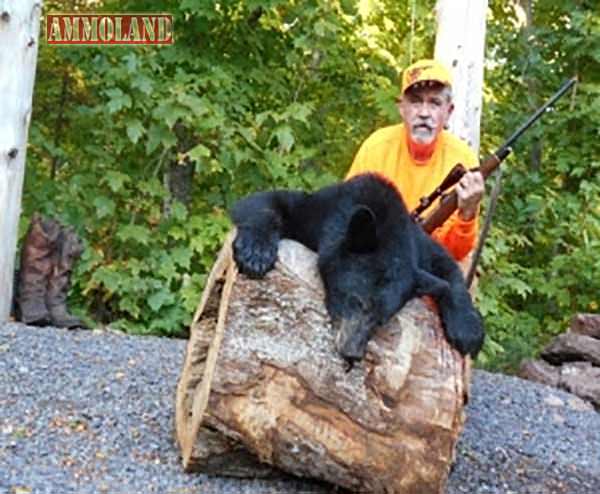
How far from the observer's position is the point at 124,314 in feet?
21.9

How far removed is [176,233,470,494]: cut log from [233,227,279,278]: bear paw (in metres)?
0.04

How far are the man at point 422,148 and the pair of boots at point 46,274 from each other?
257cm

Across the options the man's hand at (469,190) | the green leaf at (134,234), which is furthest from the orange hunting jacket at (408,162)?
the green leaf at (134,234)

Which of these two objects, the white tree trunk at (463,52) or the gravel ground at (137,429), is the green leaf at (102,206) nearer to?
the gravel ground at (137,429)

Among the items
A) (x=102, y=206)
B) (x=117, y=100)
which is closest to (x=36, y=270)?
(x=102, y=206)

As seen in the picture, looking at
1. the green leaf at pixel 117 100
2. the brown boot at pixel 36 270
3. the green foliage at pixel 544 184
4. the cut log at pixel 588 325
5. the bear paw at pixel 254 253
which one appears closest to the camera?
the bear paw at pixel 254 253

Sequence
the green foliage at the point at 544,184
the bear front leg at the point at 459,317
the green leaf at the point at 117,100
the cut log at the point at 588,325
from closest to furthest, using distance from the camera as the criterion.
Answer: the bear front leg at the point at 459,317, the green leaf at the point at 117,100, the cut log at the point at 588,325, the green foliage at the point at 544,184

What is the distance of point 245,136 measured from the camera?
6.59 m

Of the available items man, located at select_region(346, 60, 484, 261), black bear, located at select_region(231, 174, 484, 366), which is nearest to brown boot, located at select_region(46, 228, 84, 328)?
man, located at select_region(346, 60, 484, 261)

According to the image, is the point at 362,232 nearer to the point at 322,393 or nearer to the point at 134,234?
the point at 322,393

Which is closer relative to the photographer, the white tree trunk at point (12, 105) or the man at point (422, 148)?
the man at point (422, 148)

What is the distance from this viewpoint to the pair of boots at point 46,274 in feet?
19.3

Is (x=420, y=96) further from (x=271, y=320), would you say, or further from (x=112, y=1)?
(x=112, y=1)

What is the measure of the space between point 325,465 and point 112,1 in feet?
17.7
